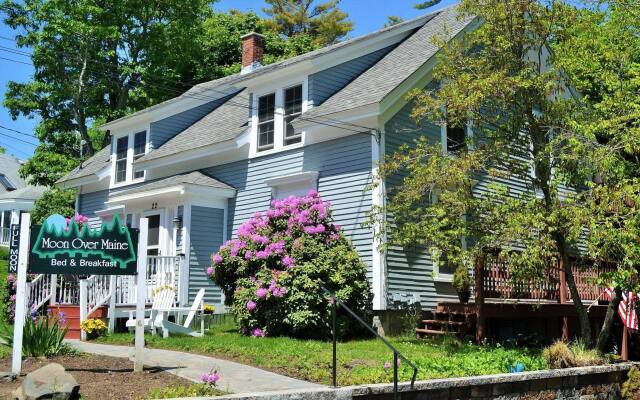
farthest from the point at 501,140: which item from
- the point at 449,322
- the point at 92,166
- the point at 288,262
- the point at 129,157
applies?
the point at 92,166

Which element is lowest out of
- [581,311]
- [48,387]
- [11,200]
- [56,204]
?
[48,387]

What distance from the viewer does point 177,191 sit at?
1670 centimetres

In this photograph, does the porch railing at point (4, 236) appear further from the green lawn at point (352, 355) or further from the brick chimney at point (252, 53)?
the green lawn at point (352, 355)

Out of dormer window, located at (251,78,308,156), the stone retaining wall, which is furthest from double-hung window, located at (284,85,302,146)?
the stone retaining wall

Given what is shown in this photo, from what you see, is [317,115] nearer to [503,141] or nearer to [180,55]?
[503,141]

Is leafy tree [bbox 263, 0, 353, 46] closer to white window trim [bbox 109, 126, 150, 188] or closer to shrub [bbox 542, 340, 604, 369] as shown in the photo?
white window trim [bbox 109, 126, 150, 188]

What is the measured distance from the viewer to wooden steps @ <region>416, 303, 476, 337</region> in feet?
42.5

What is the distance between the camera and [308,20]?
4544 cm

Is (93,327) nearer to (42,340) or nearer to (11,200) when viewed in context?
(42,340)

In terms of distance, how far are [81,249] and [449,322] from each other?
7320mm

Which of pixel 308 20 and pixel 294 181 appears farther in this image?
pixel 308 20

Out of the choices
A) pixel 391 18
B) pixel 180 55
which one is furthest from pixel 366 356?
pixel 391 18

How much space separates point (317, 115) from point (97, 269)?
7.32 meters

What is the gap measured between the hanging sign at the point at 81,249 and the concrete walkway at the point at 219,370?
1.44 meters
